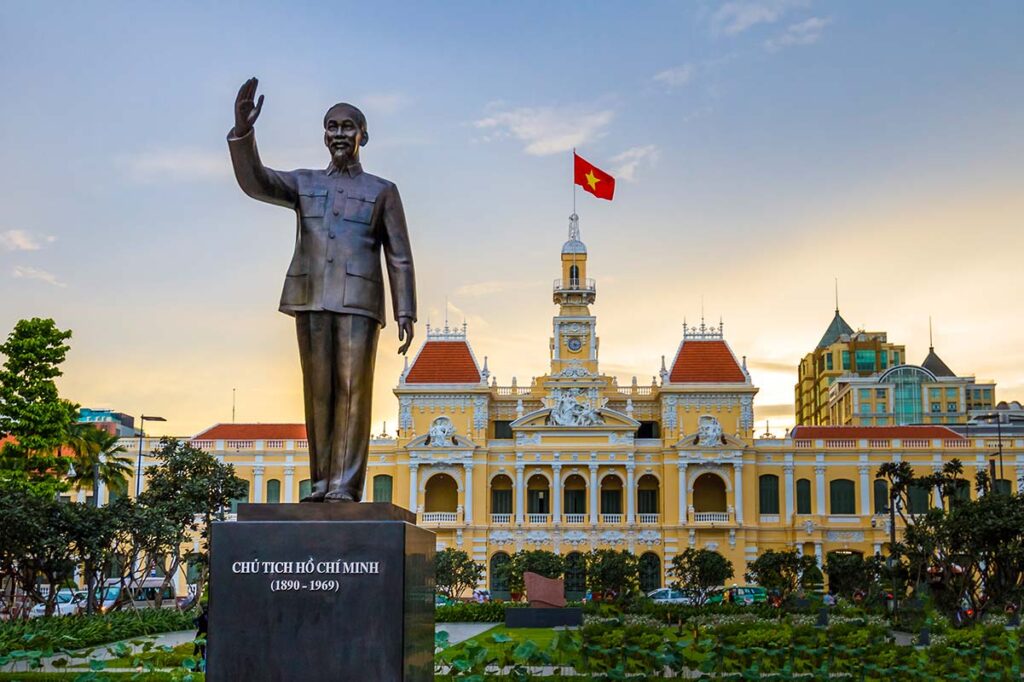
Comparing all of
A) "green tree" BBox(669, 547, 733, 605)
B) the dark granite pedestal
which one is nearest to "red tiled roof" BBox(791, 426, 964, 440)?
"green tree" BBox(669, 547, 733, 605)

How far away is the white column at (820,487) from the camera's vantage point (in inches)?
2226

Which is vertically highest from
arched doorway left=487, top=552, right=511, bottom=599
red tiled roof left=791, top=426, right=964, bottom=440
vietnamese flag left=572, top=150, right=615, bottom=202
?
vietnamese flag left=572, top=150, right=615, bottom=202

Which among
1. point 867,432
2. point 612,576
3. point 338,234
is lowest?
point 612,576

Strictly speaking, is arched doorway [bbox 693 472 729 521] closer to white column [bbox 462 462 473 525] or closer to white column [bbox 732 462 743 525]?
white column [bbox 732 462 743 525]

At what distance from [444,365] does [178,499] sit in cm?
2637

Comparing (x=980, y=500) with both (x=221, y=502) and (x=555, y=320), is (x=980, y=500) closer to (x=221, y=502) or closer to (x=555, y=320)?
(x=221, y=502)

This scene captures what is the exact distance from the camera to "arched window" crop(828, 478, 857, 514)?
5684cm

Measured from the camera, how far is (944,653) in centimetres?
1484

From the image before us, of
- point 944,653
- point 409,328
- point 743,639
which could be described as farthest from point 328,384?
point 944,653

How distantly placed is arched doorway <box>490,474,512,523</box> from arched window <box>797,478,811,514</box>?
14174 mm

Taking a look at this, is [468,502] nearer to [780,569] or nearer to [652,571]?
[652,571]

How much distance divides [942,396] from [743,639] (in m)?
98.9

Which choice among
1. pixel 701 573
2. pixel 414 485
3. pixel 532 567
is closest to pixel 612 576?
pixel 701 573

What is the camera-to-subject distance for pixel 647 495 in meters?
58.2
